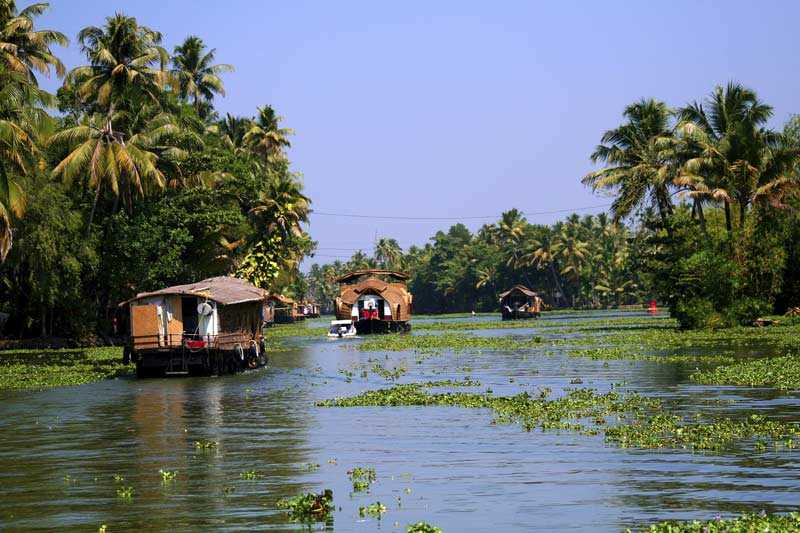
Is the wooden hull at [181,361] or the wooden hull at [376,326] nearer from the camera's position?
the wooden hull at [181,361]

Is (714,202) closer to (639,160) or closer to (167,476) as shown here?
(639,160)

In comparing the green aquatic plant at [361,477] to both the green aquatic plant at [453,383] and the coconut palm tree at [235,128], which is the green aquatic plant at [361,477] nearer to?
the green aquatic plant at [453,383]

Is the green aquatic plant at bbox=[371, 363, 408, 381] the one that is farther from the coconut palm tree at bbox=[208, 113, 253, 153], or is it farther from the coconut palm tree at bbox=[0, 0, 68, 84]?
the coconut palm tree at bbox=[208, 113, 253, 153]

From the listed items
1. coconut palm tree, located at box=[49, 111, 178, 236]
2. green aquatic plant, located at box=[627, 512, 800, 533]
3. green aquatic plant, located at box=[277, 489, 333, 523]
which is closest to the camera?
green aquatic plant, located at box=[627, 512, 800, 533]

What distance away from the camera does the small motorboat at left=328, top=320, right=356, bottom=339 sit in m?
80.8

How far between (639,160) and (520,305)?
2260 inches

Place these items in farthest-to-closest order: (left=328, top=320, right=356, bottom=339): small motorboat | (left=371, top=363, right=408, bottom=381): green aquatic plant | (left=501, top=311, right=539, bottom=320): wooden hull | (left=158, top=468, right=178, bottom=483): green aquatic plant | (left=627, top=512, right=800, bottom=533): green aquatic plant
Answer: (left=501, top=311, right=539, bottom=320): wooden hull, (left=328, top=320, right=356, bottom=339): small motorboat, (left=371, top=363, right=408, bottom=381): green aquatic plant, (left=158, top=468, right=178, bottom=483): green aquatic plant, (left=627, top=512, right=800, bottom=533): green aquatic plant

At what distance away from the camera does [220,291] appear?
4609cm

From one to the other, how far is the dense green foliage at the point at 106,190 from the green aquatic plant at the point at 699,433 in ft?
118

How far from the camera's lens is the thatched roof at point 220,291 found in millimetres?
43281

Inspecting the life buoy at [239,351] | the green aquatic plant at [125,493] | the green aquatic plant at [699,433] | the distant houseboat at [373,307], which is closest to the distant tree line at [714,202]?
the distant houseboat at [373,307]

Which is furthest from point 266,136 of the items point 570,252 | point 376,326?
point 570,252

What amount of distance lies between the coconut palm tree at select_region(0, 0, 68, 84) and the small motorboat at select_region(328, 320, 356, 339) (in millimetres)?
28492

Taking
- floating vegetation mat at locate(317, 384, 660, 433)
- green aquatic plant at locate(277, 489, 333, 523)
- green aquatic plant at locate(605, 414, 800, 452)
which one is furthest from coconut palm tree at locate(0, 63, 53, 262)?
green aquatic plant at locate(277, 489, 333, 523)
